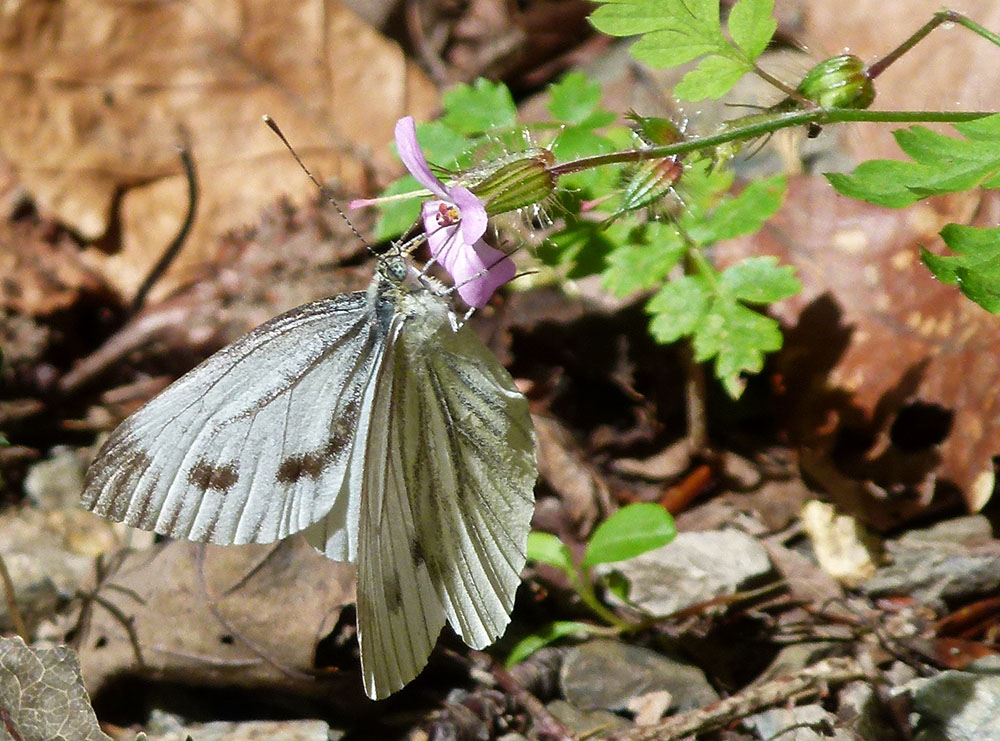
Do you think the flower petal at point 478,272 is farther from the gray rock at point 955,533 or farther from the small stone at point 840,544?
the gray rock at point 955,533

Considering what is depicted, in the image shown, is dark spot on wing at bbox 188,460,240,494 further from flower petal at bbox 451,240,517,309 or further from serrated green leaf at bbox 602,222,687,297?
serrated green leaf at bbox 602,222,687,297

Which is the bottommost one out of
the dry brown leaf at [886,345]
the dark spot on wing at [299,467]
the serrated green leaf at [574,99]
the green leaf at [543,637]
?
the green leaf at [543,637]

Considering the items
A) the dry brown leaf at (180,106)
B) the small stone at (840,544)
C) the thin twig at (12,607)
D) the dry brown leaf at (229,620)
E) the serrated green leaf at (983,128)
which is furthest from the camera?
the dry brown leaf at (180,106)

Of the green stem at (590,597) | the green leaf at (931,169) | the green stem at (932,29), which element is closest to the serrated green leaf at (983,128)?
the green leaf at (931,169)

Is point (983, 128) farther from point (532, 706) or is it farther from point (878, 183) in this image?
point (532, 706)

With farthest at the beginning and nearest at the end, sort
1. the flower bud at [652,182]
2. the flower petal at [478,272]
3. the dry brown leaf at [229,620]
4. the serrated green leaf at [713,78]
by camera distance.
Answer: the dry brown leaf at [229,620] → the flower petal at [478,272] → the serrated green leaf at [713,78] → the flower bud at [652,182]

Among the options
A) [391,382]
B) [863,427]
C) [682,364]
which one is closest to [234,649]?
[391,382]

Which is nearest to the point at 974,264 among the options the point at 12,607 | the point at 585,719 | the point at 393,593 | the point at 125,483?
the point at 393,593
